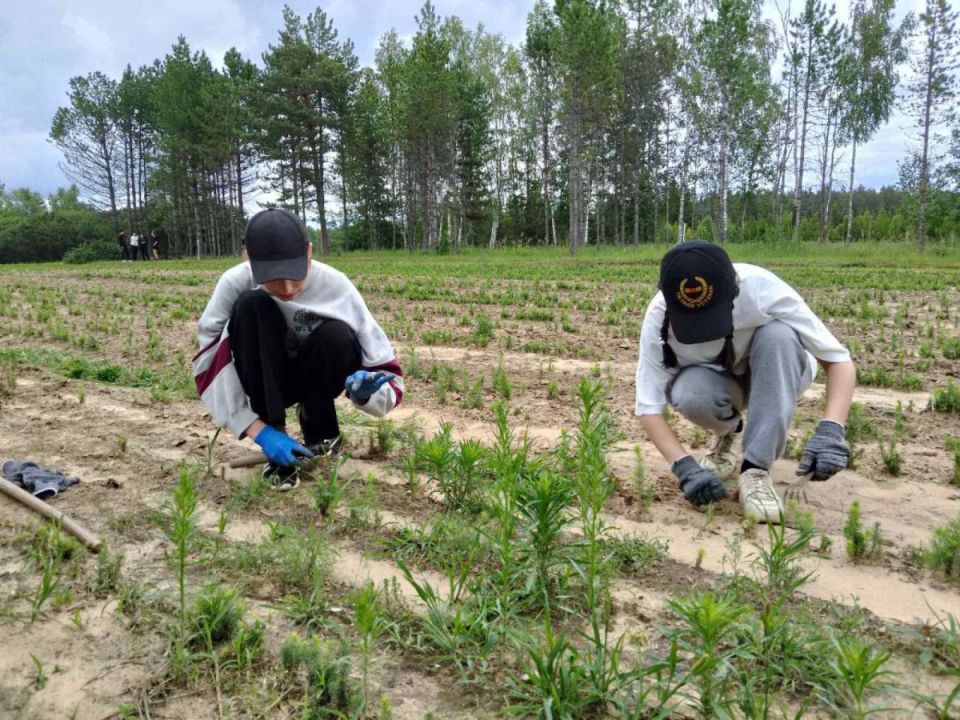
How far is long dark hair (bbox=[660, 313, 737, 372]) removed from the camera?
2986 mm

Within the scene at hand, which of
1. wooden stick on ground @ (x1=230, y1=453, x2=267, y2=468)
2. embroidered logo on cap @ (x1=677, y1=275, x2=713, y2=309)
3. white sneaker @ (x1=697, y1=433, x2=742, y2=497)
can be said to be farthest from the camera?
wooden stick on ground @ (x1=230, y1=453, x2=267, y2=468)

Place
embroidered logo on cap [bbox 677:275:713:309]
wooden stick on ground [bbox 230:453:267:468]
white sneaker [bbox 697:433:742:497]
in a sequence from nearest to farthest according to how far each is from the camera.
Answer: embroidered logo on cap [bbox 677:275:713:309]
white sneaker [bbox 697:433:742:497]
wooden stick on ground [bbox 230:453:267:468]

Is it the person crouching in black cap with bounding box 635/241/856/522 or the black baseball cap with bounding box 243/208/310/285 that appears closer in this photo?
the person crouching in black cap with bounding box 635/241/856/522

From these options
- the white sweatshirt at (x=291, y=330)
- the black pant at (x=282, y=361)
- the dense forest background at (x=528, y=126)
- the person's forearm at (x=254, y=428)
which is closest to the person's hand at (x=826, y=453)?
the white sweatshirt at (x=291, y=330)

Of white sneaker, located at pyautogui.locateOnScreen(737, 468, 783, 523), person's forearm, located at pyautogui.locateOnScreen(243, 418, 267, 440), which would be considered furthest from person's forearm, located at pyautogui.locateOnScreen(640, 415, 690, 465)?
person's forearm, located at pyautogui.locateOnScreen(243, 418, 267, 440)

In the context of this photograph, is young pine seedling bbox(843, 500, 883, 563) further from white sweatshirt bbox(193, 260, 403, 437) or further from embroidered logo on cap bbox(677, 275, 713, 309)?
white sweatshirt bbox(193, 260, 403, 437)

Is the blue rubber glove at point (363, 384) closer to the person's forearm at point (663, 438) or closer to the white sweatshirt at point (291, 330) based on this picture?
the white sweatshirt at point (291, 330)

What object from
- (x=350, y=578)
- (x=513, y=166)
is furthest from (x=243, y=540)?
(x=513, y=166)

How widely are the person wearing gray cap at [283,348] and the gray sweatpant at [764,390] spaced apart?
1.37 m

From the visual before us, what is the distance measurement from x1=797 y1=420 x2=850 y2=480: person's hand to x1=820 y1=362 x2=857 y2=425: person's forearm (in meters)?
0.05

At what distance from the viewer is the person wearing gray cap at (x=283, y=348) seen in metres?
3.06

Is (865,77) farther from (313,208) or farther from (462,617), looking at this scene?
(462,617)

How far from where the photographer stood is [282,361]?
3.37 m

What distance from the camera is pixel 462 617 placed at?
6.41ft
